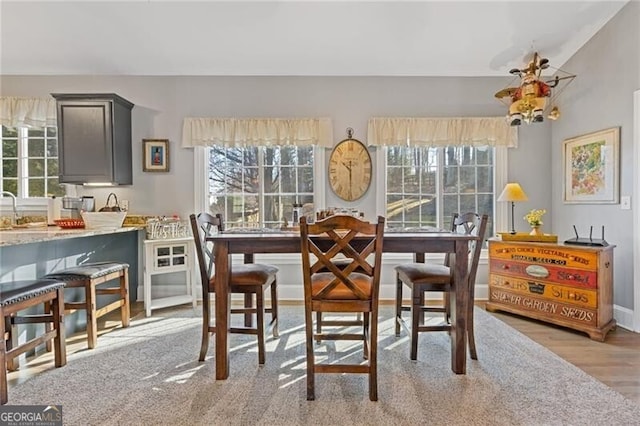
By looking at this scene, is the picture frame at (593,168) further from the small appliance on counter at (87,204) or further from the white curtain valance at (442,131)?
the small appliance on counter at (87,204)

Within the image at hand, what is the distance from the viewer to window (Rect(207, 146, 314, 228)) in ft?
13.8

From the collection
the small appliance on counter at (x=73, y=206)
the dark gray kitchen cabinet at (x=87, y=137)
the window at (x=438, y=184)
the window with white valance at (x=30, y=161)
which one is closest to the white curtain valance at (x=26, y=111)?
the window with white valance at (x=30, y=161)

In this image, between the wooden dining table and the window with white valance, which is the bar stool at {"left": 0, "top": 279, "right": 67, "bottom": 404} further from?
the window with white valance

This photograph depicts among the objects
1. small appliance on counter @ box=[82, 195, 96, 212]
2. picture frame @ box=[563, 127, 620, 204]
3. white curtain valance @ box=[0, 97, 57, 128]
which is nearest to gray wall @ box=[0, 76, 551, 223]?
small appliance on counter @ box=[82, 195, 96, 212]

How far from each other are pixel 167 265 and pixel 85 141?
61.9 inches

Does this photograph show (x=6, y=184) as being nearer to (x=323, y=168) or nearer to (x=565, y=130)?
(x=323, y=168)

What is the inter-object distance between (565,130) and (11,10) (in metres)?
5.67

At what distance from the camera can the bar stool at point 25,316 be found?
6.33 feet

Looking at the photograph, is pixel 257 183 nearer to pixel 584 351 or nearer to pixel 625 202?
pixel 584 351

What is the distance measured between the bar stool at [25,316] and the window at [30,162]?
216 centimetres

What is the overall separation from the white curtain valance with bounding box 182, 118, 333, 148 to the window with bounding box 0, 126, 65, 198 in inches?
62.7

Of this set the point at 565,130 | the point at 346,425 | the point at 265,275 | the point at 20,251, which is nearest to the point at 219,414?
the point at 346,425

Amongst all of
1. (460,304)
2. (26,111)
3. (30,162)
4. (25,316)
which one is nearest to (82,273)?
(25,316)

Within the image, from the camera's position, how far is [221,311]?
7.20 ft
